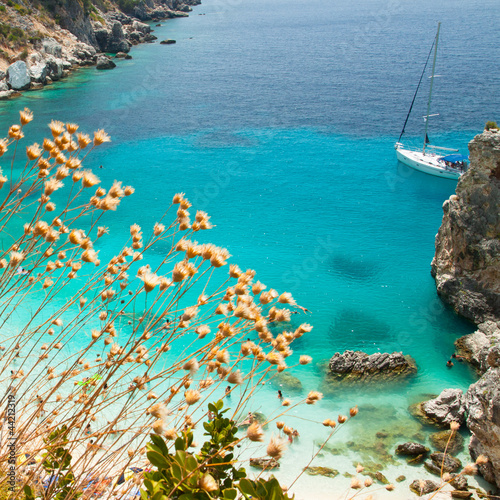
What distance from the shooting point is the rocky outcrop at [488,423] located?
32.1 feet

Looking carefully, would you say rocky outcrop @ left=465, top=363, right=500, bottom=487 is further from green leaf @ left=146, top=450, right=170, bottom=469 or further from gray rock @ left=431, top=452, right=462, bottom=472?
green leaf @ left=146, top=450, right=170, bottom=469

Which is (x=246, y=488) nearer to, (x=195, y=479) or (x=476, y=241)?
(x=195, y=479)

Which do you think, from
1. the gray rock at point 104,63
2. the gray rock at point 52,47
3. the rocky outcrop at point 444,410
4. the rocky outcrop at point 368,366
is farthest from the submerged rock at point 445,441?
the gray rock at point 52,47

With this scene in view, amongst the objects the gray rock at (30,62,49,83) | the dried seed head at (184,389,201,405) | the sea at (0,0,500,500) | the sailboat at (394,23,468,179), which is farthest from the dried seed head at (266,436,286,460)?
the gray rock at (30,62,49,83)

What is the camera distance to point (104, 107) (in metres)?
37.9

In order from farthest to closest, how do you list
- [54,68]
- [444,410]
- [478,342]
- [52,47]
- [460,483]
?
[52,47]
[54,68]
[478,342]
[444,410]
[460,483]

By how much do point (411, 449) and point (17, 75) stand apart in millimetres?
42783

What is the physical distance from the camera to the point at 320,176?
27484 mm

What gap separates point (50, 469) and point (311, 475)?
335 inches

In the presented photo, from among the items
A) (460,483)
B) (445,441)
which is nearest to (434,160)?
(445,441)

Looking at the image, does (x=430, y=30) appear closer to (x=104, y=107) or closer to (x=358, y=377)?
(x=104, y=107)

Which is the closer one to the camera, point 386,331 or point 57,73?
point 386,331

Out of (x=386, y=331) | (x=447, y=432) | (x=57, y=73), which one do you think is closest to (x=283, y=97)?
(x=57, y=73)

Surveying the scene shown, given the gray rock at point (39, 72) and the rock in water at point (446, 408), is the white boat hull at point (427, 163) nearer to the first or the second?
the rock in water at point (446, 408)
